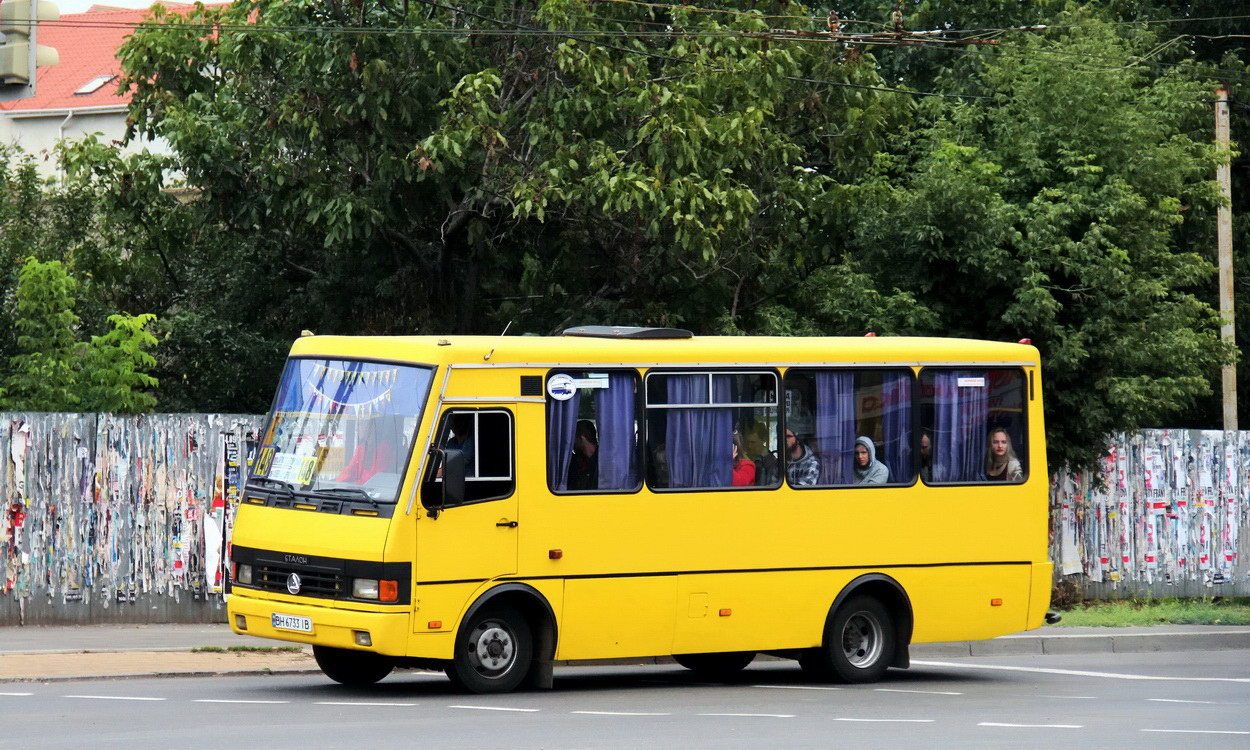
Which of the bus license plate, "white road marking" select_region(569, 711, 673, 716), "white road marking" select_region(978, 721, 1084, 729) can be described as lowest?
"white road marking" select_region(978, 721, 1084, 729)

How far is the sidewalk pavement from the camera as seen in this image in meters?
14.3

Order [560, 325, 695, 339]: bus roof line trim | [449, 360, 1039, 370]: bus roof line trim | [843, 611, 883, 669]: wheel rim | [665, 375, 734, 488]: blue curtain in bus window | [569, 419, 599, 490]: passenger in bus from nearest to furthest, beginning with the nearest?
[449, 360, 1039, 370]: bus roof line trim
[569, 419, 599, 490]: passenger in bus
[665, 375, 734, 488]: blue curtain in bus window
[560, 325, 695, 339]: bus roof line trim
[843, 611, 883, 669]: wheel rim

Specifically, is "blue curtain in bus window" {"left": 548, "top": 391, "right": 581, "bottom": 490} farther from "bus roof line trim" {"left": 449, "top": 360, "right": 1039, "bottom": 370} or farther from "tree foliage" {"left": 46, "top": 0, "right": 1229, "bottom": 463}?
"tree foliage" {"left": 46, "top": 0, "right": 1229, "bottom": 463}

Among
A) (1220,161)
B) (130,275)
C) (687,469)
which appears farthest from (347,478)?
(1220,161)

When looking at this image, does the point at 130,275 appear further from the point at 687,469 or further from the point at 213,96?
the point at 687,469

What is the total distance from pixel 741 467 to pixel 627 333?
138cm

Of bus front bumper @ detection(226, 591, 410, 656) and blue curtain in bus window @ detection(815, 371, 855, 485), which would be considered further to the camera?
blue curtain in bus window @ detection(815, 371, 855, 485)

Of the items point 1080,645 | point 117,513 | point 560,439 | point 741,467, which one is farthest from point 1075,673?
point 117,513

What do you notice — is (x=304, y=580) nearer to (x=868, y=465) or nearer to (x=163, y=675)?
(x=163, y=675)

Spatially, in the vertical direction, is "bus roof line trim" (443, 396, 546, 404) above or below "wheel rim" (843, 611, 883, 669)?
above

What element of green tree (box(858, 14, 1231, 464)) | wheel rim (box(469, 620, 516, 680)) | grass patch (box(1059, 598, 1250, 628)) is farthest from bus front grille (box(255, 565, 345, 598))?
green tree (box(858, 14, 1231, 464))

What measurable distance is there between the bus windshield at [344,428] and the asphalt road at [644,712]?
155cm

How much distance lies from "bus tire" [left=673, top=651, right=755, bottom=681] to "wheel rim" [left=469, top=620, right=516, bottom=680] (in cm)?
236

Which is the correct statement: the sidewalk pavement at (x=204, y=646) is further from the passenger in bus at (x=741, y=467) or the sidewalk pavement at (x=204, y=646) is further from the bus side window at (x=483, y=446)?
the passenger in bus at (x=741, y=467)
